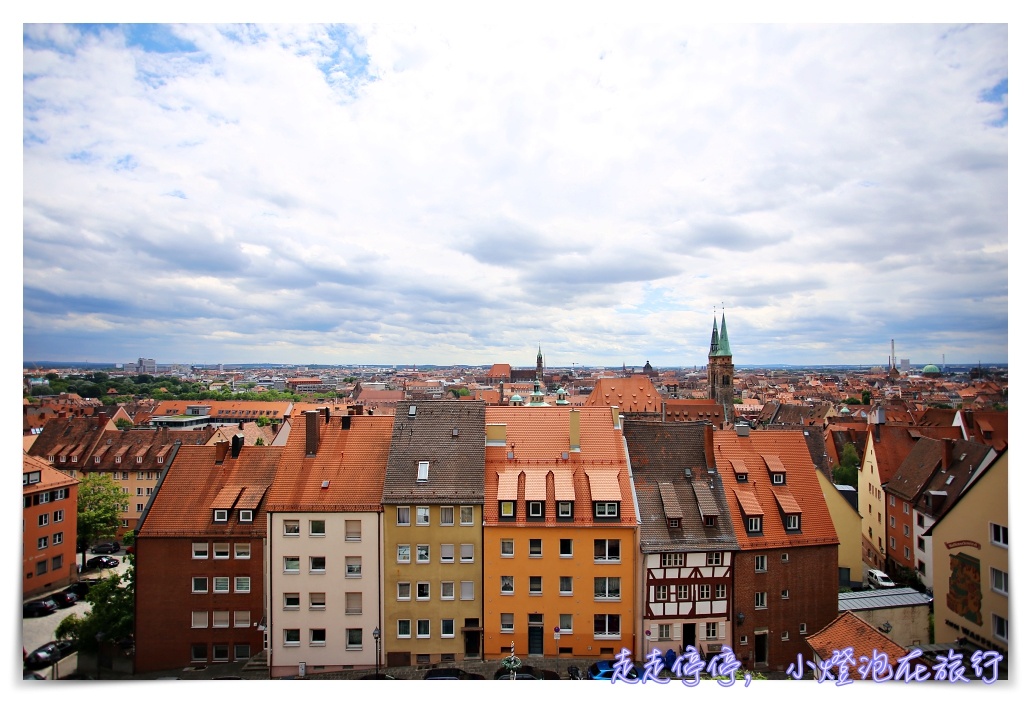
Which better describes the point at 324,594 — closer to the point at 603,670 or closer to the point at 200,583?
the point at 200,583

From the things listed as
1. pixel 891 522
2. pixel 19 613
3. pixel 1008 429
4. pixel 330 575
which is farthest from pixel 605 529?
pixel 891 522

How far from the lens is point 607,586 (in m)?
14.4

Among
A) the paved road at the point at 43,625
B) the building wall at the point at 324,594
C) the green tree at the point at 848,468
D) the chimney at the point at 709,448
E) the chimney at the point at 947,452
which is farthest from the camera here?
the green tree at the point at 848,468

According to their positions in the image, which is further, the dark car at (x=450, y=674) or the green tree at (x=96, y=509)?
the green tree at (x=96, y=509)

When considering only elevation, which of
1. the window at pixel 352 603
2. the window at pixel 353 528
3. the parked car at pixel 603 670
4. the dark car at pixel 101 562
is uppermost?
the window at pixel 353 528

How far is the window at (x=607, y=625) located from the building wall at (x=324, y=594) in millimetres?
5205

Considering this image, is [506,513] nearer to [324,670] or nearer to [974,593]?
[324,670]

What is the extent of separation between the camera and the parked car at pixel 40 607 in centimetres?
1364

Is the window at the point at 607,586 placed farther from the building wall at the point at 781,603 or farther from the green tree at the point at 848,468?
the green tree at the point at 848,468

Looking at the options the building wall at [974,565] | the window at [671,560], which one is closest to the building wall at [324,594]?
the window at [671,560]

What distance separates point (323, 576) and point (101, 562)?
34.4 ft

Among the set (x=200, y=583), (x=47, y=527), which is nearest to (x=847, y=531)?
(x=200, y=583)

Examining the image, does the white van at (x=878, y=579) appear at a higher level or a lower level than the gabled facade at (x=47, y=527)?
lower

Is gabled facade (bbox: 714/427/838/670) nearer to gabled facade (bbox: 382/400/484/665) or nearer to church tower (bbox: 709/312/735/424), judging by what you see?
gabled facade (bbox: 382/400/484/665)
